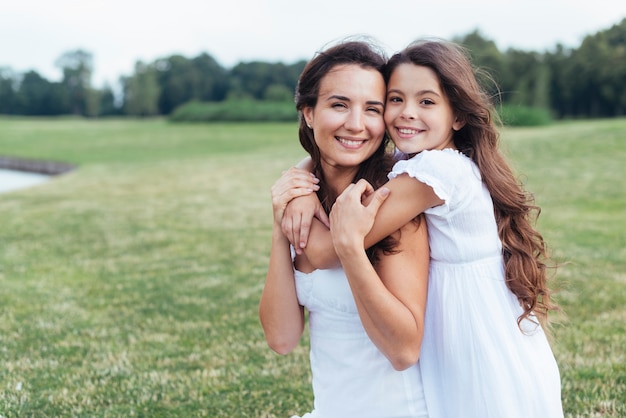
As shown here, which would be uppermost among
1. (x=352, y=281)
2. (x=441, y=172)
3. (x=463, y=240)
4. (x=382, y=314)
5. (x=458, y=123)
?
(x=458, y=123)

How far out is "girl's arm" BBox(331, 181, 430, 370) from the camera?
2195 millimetres

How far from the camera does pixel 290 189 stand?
8.94 ft

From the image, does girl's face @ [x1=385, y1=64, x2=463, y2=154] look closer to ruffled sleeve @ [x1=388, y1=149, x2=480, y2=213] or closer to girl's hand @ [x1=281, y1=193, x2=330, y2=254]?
ruffled sleeve @ [x1=388, y1=149, x2=480, y2=213]

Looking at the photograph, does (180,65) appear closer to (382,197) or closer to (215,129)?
(215,129)

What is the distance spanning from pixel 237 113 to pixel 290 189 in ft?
190

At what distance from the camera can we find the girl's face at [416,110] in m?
2.50

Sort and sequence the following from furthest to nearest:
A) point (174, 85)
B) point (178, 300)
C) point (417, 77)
A: point (174, 85) → point (178, 300) → point (417, 77)

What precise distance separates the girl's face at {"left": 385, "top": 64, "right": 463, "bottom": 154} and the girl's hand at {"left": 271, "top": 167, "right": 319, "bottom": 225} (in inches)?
16.5

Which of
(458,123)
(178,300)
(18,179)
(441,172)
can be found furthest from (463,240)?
(18,179)

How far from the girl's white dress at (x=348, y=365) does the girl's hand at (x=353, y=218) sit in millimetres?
316

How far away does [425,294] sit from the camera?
2.34m

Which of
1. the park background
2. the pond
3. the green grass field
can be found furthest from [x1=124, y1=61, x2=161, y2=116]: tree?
the green grass field

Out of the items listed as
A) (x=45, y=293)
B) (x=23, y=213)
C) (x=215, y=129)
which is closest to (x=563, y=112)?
(x=215, y=129)

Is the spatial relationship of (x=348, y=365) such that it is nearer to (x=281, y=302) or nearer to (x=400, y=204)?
(x=281, y=302)
